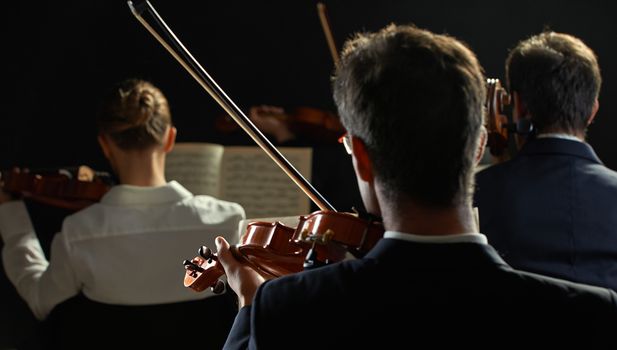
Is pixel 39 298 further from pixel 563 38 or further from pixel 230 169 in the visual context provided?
pixel 563 38

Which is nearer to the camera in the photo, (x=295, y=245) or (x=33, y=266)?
(x=295, y=245)

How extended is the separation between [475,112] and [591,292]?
307mm

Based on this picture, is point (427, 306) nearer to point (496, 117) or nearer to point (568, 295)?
point (568, 295)

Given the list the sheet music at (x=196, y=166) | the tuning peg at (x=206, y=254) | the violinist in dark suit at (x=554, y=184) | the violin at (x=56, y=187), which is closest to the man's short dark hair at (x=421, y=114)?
the tuning peg at (x=206, y=254)

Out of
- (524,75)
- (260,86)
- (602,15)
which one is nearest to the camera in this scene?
(524,75)

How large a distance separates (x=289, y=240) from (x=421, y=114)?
66 cm

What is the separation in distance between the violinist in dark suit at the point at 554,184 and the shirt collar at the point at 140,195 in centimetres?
102

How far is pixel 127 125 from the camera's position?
2.94 metres

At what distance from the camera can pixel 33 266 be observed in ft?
10.3

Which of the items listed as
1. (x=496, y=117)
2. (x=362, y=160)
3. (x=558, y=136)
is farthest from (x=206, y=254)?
(x=496, y=117)

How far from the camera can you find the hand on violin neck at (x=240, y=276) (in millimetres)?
1685

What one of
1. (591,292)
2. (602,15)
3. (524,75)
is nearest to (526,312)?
(591,292)

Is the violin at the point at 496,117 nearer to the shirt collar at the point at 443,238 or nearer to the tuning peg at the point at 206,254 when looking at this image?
the tuning peg at the point at 206,254

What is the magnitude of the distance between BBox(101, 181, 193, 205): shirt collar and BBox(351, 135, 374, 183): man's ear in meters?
1.65
